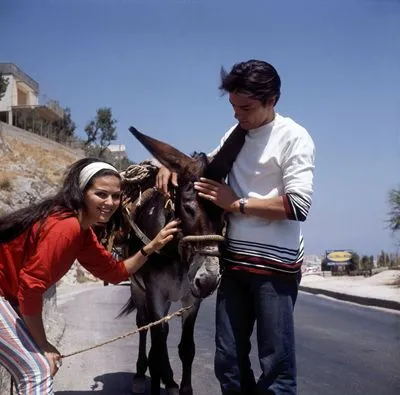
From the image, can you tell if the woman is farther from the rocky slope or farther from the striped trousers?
the rocky slope

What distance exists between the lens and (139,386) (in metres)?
6.07

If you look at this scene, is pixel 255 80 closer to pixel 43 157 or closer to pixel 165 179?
pixel 165 179

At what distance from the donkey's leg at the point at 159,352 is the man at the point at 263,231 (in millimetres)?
1765

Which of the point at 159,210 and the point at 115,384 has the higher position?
the point at 159,210

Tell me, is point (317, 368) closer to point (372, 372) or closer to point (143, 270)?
point (372, 372)

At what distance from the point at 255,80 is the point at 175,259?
223cm

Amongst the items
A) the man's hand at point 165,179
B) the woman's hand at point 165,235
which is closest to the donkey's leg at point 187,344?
the woman's hand at point 165,235

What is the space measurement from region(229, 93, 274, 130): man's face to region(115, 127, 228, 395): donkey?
1.31 feet

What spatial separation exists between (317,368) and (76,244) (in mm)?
4971

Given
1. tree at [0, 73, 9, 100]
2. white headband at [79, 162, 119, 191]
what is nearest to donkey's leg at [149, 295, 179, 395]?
white headband at [79, 162, 119, 191]

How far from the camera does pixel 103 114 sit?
71562mm

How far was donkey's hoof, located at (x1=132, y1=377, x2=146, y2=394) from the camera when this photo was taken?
604cm

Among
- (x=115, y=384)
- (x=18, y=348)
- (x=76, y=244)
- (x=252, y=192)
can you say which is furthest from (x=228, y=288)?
(x=115, y=384)

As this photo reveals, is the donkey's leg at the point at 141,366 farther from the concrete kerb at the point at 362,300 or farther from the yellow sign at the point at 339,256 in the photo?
the yellow sign at the point at 339,256
